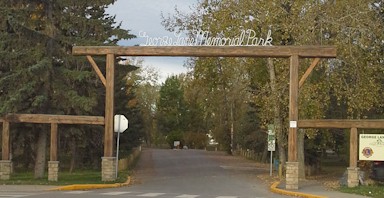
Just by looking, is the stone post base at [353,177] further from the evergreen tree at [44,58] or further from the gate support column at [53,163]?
the gate support column at [53,163]

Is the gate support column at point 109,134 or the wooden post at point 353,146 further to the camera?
the gate support column at point 109,134

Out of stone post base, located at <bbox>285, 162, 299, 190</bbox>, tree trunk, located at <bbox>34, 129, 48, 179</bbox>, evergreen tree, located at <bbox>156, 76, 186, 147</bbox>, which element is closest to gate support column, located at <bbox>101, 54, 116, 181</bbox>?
tree trunk, located at <bbox>34, 129, 48, 179</bbox>

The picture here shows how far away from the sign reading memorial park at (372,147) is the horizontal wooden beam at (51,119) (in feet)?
38.2

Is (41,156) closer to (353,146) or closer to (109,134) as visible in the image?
(109,134)

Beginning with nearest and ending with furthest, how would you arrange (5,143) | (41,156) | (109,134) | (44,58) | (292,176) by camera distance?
(292,176), (5,143), (109,134), (44,58), (41,156)

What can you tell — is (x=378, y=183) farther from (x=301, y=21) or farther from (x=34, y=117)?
(x=34, y=117)

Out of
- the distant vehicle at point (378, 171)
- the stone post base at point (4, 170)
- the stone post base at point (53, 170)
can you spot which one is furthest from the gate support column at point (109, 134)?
the distant vehicle at point (378, 171)

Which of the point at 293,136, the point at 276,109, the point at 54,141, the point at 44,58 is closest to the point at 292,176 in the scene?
the point at 293,136

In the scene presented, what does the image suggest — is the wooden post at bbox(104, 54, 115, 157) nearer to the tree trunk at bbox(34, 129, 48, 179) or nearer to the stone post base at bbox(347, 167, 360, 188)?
the tree trunk at bbox(34, 129, 48, 179)

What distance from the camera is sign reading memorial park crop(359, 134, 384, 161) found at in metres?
24.3

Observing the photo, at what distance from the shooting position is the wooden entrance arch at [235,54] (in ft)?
80.9

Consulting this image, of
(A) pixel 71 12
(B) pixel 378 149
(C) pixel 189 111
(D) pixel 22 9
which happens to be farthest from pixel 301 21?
(C) pixel 189 111

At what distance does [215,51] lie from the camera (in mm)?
25656

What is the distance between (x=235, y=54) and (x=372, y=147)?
7.19m
